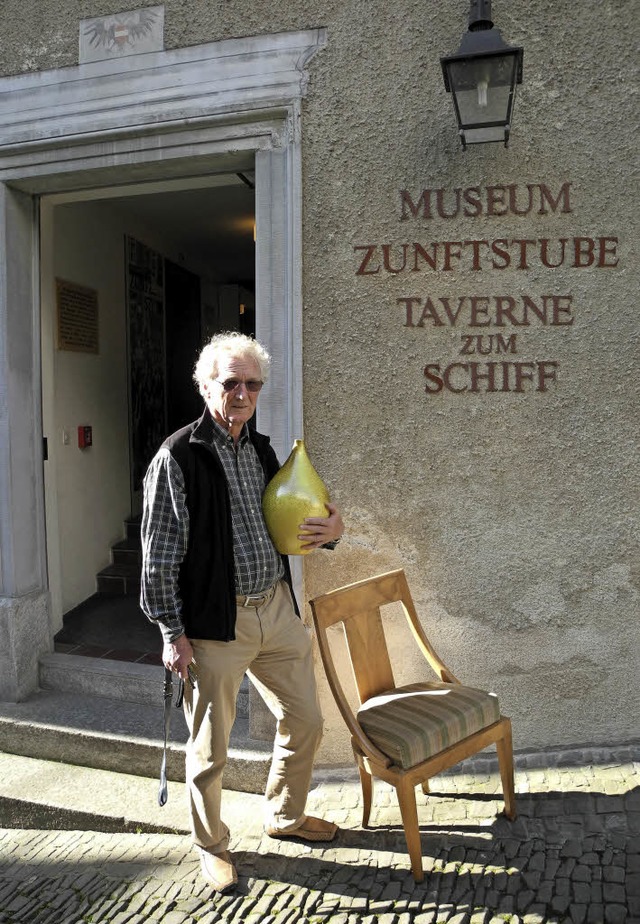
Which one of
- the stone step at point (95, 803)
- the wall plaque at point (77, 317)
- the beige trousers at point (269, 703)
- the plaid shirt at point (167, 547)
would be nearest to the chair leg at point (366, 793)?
the beige trousers at point (269, 703)

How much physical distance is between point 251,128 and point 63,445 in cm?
248

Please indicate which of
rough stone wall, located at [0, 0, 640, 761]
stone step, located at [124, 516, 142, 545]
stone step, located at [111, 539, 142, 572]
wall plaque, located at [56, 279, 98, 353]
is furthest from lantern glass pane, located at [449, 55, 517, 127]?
stone step, located at [124, 516, 142, 545]

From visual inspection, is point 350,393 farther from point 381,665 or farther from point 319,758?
point 319,758

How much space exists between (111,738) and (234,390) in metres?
2.00

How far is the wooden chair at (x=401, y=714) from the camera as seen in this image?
107 inches

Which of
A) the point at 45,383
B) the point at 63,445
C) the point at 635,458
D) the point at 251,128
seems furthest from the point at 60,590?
the point at 635,458

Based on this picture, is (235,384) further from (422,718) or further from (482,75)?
(482,75)

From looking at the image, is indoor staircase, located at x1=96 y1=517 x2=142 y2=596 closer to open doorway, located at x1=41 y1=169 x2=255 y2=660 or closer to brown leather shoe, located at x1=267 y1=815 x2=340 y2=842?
open doorway, located at x1=41 y1=169 x2=255 y2=660

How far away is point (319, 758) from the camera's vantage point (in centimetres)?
367

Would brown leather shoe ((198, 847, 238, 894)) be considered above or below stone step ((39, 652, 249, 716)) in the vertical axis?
below

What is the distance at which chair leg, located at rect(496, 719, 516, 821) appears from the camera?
2977mm

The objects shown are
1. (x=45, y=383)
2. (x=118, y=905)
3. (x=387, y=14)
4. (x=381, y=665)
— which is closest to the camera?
(x=118, y=905)

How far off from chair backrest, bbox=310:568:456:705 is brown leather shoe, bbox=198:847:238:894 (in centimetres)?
78

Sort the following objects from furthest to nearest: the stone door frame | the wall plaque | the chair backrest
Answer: the wall plaque, the stone door frame, the chair backrest
